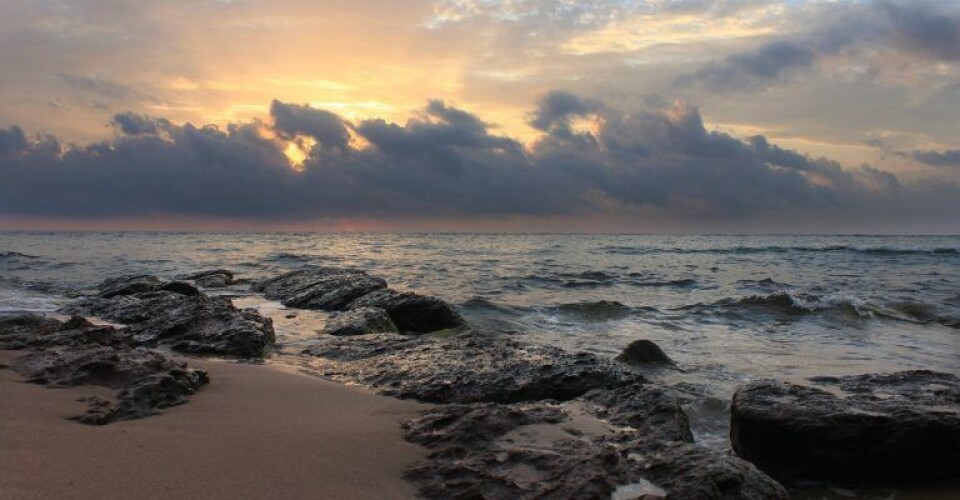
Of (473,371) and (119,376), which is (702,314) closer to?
(473,371)

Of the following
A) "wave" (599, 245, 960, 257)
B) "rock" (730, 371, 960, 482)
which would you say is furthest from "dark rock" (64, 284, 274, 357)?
"wave" (599, 245, 960, 257)

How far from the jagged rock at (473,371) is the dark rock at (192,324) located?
3.00 ft

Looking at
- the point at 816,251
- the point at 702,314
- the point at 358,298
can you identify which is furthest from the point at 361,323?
the point at 816,251

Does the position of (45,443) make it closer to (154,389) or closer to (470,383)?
(154,389)

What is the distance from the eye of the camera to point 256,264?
27.1 meters

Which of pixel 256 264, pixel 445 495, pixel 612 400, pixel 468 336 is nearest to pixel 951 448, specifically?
pixel 612 400

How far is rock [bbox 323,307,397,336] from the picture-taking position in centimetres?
840

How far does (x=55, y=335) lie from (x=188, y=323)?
4.96ft

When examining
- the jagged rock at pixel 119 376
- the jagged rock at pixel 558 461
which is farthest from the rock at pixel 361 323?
the jagged rock at pixel 558 461

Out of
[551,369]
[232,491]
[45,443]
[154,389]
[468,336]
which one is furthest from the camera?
[468,336]

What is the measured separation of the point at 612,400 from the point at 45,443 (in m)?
3.66

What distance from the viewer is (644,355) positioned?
24.5ft

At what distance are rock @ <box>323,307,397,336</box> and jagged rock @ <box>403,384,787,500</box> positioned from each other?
441cm

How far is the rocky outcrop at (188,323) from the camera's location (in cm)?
696
